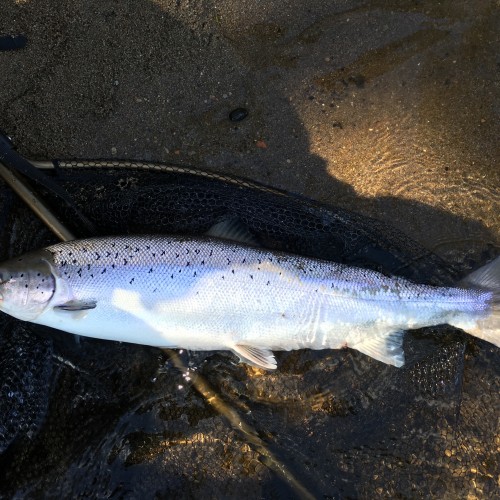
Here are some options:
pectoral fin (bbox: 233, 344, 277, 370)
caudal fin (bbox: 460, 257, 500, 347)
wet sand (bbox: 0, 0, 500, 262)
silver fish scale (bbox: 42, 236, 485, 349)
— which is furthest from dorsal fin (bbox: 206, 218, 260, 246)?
caudal fin (bbox: 460, 257, 500, 347)

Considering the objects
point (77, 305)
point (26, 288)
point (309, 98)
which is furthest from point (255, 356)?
point (309, 98)

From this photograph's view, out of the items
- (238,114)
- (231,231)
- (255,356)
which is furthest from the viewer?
(238,114)

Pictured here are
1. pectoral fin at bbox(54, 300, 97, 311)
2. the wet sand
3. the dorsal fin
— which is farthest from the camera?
the wet sand

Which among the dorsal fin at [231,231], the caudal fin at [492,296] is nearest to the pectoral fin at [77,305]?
the dorsal fin at [231,231]

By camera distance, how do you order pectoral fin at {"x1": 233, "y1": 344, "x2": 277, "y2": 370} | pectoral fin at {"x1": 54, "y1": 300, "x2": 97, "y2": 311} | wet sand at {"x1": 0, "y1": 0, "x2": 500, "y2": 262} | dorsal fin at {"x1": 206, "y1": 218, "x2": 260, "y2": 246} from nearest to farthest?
1. pectoral fin at {"x1": 54, "y1": 300, "x2": 97, "y2": 311}
2. pectoral fin at {"x1": 233, "y1": 344, "x2": 277, "y2": 370}
3. dorsal fin at {"x1": 206, "y1": 218, "x2": 260, "y2": 246}
4. wet sand at {"x1": 0, "y1": 0, "x2": 500, "y2": 262}

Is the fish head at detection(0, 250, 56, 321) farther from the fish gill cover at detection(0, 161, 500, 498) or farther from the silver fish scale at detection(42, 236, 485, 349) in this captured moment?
the fish gill cover at detection(0, 161, 500, 498)

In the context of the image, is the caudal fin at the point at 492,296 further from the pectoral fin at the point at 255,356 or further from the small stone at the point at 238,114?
the small stone at the point at 238,114

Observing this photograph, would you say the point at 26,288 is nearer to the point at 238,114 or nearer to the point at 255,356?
the point at 255,356

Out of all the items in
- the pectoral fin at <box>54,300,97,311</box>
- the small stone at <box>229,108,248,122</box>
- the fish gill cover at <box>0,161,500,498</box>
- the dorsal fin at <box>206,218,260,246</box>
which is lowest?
the fish gill cover at <box>0,161,500,498</box>
